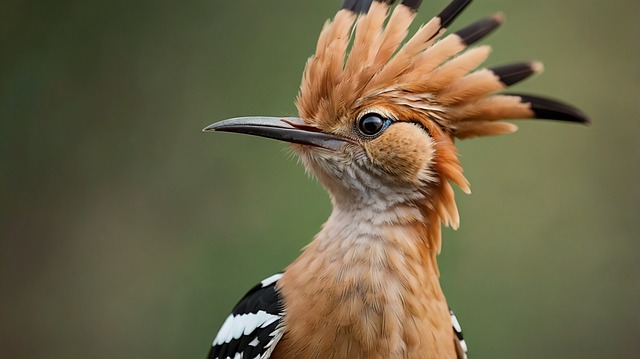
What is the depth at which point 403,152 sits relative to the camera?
5.15 ft

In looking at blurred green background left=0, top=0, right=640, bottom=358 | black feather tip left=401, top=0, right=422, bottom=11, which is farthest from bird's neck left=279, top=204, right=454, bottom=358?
blurred green background left=0, top=0, right=640, bottom=358

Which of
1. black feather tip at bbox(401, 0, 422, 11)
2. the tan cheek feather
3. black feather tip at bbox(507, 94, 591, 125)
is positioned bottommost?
black feather tip at bbox(507, 94, 591, 125)

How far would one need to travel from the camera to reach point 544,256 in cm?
325

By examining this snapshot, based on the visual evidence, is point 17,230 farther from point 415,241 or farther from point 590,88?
point 590,88

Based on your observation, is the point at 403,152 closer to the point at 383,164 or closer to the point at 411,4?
the point at 383,164

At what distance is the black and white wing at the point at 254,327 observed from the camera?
5.15 ft

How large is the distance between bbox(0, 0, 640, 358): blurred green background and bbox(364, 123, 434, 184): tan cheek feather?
146 centimetres

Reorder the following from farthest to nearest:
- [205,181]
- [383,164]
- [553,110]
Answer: [205,181] < [383,164] < [553,110]

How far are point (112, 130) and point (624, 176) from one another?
232cm

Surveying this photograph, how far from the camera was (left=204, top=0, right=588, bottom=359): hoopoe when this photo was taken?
4.99ft

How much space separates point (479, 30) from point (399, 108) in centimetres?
23

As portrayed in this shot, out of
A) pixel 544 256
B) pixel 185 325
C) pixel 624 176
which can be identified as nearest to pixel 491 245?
pixel 544 256

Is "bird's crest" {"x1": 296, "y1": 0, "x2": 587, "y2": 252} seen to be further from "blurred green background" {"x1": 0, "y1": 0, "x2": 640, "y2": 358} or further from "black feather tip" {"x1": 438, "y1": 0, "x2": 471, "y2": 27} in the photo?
"blurred green background" {"x1": 0, "y1": 0, "x2": 640, "y2": 358}

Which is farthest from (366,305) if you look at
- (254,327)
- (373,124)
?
(373,124)
